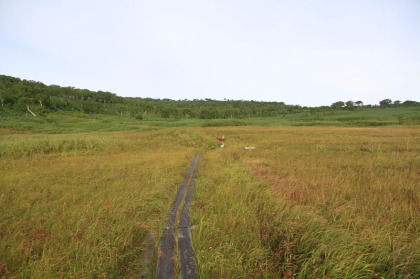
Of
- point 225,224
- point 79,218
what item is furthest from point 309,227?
point 79,218

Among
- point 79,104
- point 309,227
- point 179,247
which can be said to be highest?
point 79,104

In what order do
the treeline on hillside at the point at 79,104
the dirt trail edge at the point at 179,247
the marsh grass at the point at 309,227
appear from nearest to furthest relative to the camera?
the marsh grass at the point at 309,227, the dirt trail edge at the point at 179,247, the treeline on hillside at the point at 79,104

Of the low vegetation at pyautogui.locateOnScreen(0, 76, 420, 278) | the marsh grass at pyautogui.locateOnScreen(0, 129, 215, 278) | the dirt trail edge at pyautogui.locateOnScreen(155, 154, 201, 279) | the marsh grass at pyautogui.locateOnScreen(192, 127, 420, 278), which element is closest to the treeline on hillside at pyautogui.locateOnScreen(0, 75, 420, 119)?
the marsh grass at pyautogui.locateOnScreen(0, 129, 215, 278)

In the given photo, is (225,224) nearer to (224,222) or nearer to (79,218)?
(224,222)

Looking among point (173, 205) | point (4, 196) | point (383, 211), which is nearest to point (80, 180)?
point (4, 196)

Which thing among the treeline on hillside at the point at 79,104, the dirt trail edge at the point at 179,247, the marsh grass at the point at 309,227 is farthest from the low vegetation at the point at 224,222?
the treeline on hillside at the point at 79,104

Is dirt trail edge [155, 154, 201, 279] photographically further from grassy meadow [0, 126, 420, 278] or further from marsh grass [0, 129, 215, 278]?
marsh grass [0, 129, 215, 278]

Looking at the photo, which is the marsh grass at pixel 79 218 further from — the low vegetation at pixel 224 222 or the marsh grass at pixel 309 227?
the marsh grass at pixel 309 227

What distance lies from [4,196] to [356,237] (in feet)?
35.3

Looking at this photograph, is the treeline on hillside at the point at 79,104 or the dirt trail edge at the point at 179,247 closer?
the dirt trail edge at the point at 179,247

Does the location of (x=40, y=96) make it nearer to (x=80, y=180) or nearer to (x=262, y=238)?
(x=80, y=180)

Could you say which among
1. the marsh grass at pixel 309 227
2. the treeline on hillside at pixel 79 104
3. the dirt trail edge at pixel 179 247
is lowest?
the dirt trail edge at pixel 179 247

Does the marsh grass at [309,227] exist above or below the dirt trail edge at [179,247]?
above

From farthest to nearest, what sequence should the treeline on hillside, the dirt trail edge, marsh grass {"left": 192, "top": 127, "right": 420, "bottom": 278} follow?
the treeline on hillside < the dirt trail edge < marsh grass {"left": 192, "top": 127, "right": 420, "bottom": 278}
